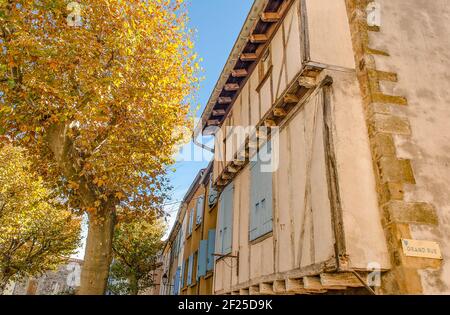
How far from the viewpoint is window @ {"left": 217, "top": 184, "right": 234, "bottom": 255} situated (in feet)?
32.2

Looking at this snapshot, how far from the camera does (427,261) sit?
4.34 meters

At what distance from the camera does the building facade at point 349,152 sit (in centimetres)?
455

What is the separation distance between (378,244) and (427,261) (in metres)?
0.61

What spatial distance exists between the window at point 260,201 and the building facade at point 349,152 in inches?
1.1

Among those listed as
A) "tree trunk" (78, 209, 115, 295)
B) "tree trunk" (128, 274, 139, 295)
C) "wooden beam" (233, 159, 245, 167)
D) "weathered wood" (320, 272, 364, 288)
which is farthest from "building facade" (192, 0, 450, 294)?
"tree trunk" (128, 274, 139, 295)

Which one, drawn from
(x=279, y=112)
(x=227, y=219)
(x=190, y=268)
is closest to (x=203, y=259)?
(x=227, y=219)

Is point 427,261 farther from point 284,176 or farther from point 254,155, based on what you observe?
point 254,155

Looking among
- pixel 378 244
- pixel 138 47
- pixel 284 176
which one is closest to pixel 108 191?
pixel 138 47

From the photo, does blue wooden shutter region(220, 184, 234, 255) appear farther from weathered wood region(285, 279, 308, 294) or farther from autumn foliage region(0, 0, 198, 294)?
weathered wood region(285, 279, 308, 294)

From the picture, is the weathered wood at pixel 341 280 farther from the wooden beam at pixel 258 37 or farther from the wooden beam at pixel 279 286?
the wooden beam at pixel 258 37

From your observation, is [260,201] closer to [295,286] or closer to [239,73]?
[295,286]

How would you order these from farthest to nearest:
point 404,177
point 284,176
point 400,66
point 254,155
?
point 254,155 → point 284,176 → point 400,66 → point 404,177

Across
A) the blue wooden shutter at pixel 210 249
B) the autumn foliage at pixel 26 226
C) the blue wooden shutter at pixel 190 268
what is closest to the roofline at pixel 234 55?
the blue wooden shutter at pixel 210 249

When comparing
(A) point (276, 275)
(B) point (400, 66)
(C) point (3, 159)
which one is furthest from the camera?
(C) point (3, 159)
